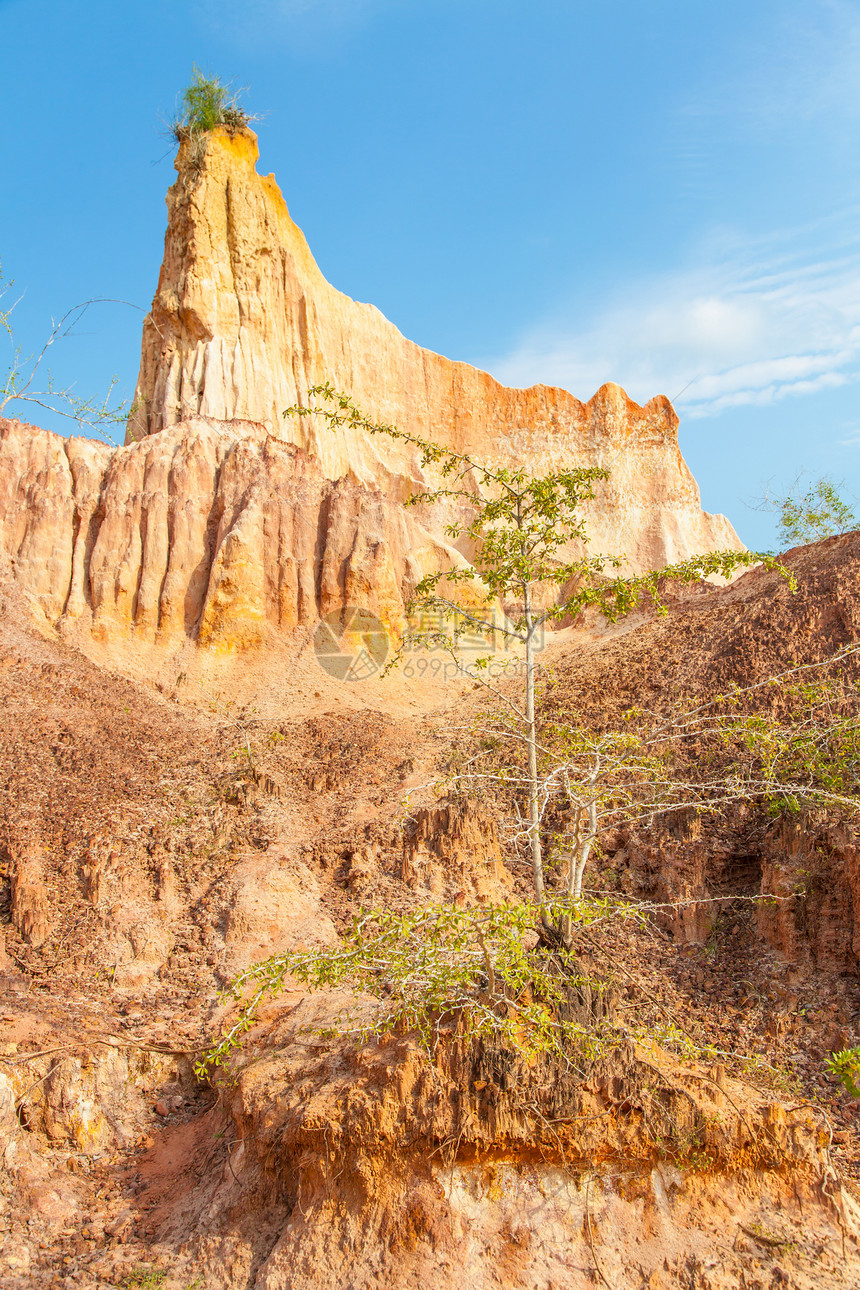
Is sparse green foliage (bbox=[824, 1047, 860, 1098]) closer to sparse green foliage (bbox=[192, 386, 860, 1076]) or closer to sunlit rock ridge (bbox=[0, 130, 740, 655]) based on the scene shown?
sparse green foliage (bbox=[192, 386, 860, 1076])

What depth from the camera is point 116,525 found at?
1930 centimetres

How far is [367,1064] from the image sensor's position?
250 inches

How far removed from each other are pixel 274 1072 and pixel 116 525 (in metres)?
15.3

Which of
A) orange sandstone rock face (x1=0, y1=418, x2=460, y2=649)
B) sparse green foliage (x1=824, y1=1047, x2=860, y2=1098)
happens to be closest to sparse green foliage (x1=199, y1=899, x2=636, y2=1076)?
sparse green foliage (x1=824, y1=1047, x2=860, y2=1098)

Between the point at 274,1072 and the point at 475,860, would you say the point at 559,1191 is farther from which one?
the point at 475,860

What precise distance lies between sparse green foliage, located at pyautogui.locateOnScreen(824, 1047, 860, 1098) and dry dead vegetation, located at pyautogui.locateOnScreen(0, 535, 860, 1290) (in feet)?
1.06

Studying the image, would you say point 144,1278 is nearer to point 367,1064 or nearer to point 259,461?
point 367,1064

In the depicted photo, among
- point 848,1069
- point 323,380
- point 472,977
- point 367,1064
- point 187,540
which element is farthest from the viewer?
point 323,380

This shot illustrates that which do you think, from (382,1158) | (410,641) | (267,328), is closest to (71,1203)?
(382,1158)

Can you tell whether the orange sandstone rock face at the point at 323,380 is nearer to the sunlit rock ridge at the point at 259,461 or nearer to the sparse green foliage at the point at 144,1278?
the sunlit rock ridge at the point at 259,461

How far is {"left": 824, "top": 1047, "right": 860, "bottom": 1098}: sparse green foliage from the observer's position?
6.16 m

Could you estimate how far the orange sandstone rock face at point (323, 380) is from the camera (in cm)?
2462

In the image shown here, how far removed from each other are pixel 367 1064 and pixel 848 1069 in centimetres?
416

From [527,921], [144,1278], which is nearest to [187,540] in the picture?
[144,1278]
